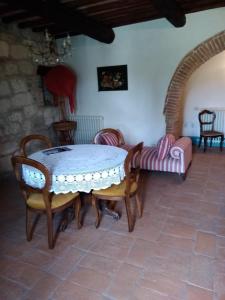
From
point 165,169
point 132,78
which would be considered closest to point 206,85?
point 132,78

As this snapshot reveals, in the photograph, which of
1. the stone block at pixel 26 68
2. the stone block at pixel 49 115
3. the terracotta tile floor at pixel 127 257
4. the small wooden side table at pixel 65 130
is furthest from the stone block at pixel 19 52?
the terracotta tile floor at pixel 127 257

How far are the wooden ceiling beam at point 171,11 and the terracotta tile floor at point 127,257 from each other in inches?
93.7

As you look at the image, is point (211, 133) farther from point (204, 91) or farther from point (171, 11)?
point (171, 11)

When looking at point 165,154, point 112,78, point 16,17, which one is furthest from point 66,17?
point 165,154

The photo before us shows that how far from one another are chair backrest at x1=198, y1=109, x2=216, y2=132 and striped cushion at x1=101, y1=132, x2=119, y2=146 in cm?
242

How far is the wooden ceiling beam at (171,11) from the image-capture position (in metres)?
2.82

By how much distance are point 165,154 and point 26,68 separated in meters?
2.90

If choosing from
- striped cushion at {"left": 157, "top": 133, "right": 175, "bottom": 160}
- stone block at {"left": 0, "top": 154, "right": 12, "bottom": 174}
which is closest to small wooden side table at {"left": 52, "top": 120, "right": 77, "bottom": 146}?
stone block at {"left": 0, "top": 154, "right": 12, "bottom": 174}

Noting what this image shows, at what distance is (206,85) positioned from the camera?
531cm

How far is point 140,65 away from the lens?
14.3 ft

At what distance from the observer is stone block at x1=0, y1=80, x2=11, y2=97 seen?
12.4 feet

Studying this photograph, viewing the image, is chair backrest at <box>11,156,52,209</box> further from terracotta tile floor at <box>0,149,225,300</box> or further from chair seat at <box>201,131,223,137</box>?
chair seat at <box>201,131,223,137</box>

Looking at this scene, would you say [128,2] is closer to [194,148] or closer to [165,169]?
[165,169]

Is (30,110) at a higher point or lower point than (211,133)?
higher
